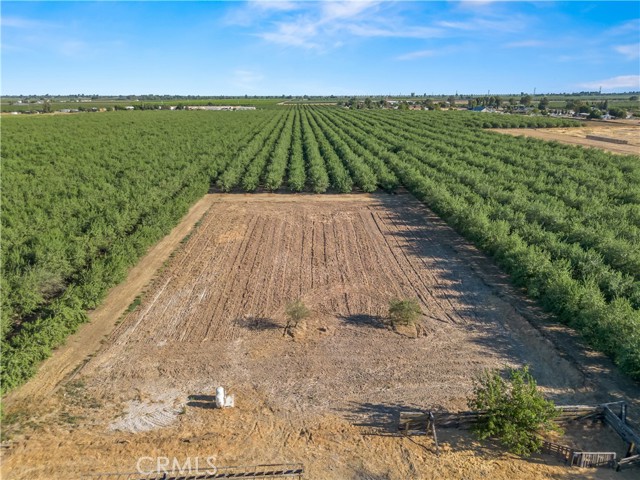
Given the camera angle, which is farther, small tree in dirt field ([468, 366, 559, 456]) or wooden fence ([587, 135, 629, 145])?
wooden fence ([587, 135, 629, 145])

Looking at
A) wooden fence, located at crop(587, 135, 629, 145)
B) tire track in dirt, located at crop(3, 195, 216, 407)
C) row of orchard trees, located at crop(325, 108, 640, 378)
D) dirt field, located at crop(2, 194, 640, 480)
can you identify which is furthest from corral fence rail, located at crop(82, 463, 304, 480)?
wooden fence, located at crop(587, 135, 629, 145)

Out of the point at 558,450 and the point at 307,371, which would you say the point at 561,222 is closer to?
the point at 558,450

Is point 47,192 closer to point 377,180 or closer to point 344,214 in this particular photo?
point 344,214

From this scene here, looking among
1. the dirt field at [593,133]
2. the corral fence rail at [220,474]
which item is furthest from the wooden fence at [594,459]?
the dirt field at [593,133]

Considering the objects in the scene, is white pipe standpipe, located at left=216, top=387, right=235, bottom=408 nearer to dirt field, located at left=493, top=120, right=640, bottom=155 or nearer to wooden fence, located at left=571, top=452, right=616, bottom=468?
wooden fence, located at left=571, top=452, right=616, bottom=468

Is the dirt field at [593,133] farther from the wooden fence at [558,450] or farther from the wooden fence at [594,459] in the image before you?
the wooden fence at [558,450]

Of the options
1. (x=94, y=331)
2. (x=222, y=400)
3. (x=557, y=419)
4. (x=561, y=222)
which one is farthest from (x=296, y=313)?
(x=561, y=222)

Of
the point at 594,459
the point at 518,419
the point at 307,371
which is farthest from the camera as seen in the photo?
the point at 307,371
